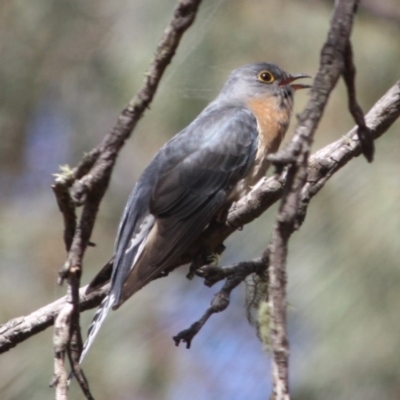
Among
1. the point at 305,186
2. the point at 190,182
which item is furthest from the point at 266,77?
the point at 305,186

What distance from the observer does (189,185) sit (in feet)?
10.4

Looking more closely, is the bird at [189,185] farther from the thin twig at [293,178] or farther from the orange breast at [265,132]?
the thin twig at [293,178]

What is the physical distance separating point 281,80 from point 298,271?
4.61 ft

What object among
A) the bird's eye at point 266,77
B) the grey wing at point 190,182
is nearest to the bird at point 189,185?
the grey wing at point 190,182

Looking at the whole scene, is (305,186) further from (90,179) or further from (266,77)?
(266,77)

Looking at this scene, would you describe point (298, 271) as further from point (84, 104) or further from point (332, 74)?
point (84, 104)

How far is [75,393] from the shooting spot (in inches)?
134

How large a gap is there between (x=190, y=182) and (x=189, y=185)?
0.02 m

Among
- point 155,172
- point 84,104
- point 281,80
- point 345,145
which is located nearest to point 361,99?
point 281,80

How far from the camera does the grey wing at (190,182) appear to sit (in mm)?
2791

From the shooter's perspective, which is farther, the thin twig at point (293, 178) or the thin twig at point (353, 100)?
the thin twig at point (353, 100)

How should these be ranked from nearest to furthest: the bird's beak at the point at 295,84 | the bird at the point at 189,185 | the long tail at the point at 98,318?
the long tail at the point at 98,318 < the bird at the point at 189,185 < the bird's beak at the point at 295,84

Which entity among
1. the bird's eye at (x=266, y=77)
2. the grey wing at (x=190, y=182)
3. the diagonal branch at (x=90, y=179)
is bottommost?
the diagonal branch at (x=90, y=179)

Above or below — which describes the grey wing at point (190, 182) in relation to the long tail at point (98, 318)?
above
